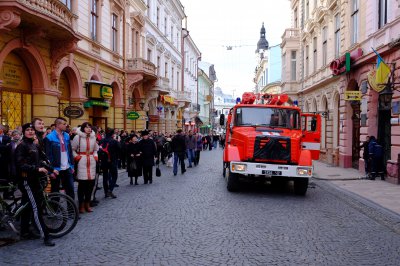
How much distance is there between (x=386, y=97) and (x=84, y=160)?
10855 mm

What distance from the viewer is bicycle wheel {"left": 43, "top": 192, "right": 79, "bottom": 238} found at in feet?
21.3

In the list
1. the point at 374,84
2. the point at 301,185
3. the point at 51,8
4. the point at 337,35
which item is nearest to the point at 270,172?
the point at 301,185

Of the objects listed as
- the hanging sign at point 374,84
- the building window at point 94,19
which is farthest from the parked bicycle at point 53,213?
the building window at point 94,19

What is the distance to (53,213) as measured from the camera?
6.50 metres

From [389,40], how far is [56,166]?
481 inches

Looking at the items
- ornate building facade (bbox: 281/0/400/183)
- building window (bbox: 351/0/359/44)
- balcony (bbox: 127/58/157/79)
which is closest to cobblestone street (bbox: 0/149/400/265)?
ornate building facade (bbox: 281/0/400/183)

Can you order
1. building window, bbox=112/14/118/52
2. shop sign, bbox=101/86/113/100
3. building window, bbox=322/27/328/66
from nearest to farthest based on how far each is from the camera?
shop sign, bbox=101/86/113/100 < building window, bbox=112/14/118/52 < building window, bbox=322/27/328/66

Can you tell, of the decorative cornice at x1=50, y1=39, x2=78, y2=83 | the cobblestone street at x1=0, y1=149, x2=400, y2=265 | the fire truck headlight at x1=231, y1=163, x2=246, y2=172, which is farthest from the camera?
the decorative cornice at x1=50, y1=39, x2=78, y2=83

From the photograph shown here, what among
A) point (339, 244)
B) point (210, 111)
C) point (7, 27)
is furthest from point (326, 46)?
point (210, 111)

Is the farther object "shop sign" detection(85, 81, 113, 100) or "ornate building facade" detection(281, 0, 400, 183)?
"shop sign" detection(85, 81, 113, 100)

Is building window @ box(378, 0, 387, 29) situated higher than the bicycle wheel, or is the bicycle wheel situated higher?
building window @ box(378, 0, 387, 29)

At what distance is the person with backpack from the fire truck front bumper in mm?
3123

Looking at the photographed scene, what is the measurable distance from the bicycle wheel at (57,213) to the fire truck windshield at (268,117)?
6444 millimetres

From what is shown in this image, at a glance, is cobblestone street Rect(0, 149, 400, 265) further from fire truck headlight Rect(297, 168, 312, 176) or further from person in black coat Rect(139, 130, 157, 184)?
person in black coat Rect(139, 130, 157, 184)
